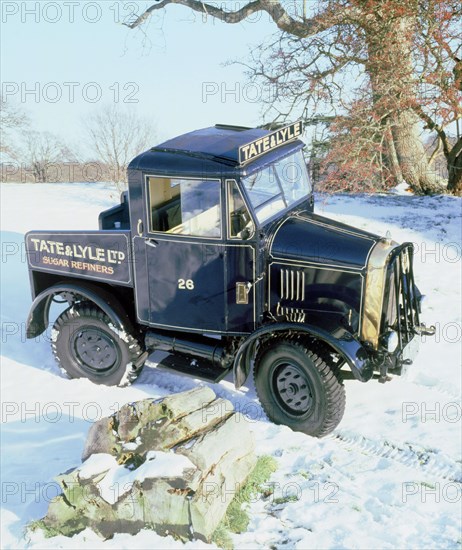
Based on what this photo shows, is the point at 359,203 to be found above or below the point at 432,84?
below

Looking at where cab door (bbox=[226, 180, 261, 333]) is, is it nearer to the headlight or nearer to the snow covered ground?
the snow covered ground

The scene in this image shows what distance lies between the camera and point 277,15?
15.6 m

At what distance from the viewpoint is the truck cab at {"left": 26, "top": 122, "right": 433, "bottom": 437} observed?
19.2ft

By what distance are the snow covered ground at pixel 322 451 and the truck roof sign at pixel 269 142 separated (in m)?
2.62

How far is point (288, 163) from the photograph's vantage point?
6.68m

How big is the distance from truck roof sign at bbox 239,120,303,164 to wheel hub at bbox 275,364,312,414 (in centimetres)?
208

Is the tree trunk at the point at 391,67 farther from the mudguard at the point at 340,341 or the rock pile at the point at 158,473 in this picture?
→ the rock pile at the point at 158,473

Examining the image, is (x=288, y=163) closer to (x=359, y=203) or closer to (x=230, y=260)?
(x=230, y=260)

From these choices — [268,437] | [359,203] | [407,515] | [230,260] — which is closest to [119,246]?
[230,260]

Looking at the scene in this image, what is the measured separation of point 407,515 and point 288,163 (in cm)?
370

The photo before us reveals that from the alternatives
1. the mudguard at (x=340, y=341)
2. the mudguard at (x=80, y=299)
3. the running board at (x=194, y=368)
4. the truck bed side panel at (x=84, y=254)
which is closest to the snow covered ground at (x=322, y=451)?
the running board at (x=194, y=368)

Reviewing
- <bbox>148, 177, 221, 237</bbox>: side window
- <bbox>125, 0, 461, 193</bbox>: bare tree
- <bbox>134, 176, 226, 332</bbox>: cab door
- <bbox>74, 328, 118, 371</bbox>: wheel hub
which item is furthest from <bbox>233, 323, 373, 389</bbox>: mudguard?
<bbox>125, 0, 461, 193</bbox>: bare tree

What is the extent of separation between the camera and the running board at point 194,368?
254 inches

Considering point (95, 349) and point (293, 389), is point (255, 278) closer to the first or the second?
point (293, 389)
